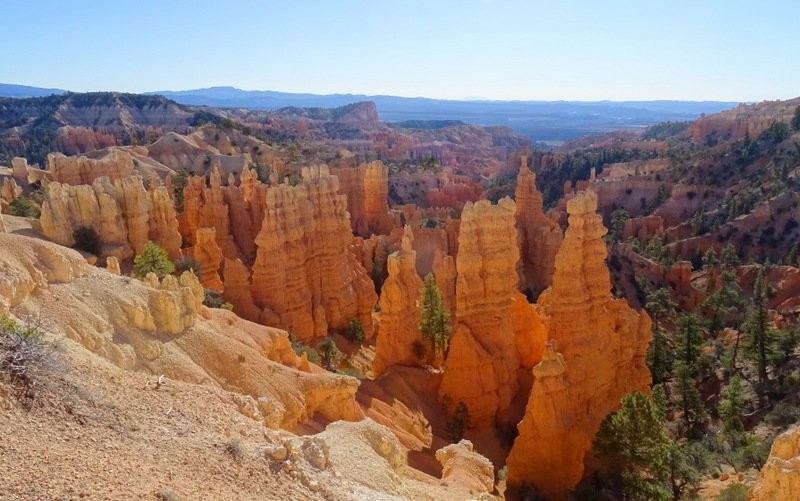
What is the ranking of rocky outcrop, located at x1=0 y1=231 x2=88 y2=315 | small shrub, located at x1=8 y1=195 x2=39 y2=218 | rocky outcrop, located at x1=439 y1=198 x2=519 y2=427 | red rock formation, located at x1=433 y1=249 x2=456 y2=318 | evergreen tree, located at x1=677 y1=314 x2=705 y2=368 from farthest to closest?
red rock formation, located at x1=433 y1=249 x2=456 y2=318
evergreen tree, located at x1=677 y1=314 x2=705 y2=368
small shrub, located at x1=8 y1=195 x2=39 y2=218
rocky outcrop, located at x1=439 y1=198 x2=519 y2=427
rocky outcrop, located at x1=0 y1=231 x2=88 y2=315

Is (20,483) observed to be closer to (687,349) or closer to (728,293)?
(687,349)

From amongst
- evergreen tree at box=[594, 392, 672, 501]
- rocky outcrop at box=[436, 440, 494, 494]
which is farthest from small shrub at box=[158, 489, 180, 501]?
evergreen tree at box=[594, 392, 672, 501]

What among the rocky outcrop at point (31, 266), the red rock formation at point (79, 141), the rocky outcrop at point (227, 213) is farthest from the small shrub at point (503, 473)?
the red rock formation at point (79, 141)

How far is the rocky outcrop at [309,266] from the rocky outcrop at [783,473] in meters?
21.1

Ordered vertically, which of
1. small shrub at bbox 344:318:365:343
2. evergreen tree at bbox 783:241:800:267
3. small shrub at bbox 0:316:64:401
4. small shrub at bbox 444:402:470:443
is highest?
small shrub at bbox 0:316:64:401

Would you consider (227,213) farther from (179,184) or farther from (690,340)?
(690,340)

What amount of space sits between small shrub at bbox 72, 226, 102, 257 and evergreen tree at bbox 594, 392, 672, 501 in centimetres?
2173

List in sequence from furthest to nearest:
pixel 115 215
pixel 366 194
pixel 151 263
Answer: pixel 366 194 → pixel 115 215 → pixel 151 263

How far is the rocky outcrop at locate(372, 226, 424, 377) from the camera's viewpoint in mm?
23266

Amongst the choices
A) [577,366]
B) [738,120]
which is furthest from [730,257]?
[738,120]

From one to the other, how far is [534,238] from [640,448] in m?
27.4

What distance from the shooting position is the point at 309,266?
1220 inches

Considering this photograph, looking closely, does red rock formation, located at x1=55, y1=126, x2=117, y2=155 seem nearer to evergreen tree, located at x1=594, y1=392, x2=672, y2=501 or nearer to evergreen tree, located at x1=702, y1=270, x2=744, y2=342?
evergreen tree, located at x1=702, y1=270, x2=744, y2=342

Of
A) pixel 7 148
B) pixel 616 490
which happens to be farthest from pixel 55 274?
pixel 7 148
